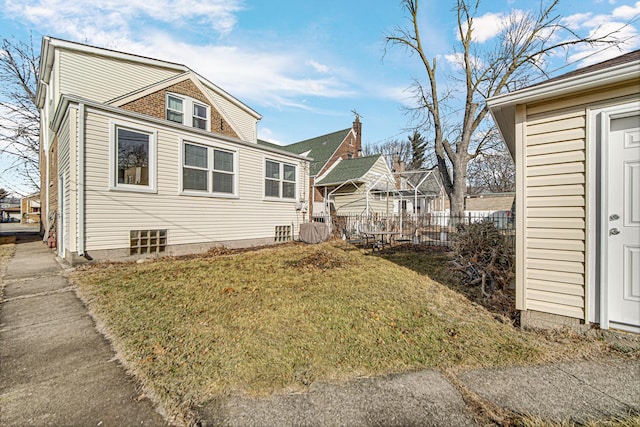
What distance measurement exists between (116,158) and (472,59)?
56.5 ft

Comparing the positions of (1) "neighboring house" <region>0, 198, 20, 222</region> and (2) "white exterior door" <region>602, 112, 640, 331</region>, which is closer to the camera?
(2) "white exterior door" <region>602, 112, 640, 331</region>

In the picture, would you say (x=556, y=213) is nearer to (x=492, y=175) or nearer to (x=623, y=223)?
(x=623, y=223)

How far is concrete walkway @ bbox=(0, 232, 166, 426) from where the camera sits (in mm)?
1889

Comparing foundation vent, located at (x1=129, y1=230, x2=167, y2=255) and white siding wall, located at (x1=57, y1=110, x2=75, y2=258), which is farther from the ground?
white siding wall, located at (x1=57, y1=110, x2=75, y2=258)

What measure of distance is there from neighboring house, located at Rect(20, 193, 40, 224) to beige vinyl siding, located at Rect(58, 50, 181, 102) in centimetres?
3320

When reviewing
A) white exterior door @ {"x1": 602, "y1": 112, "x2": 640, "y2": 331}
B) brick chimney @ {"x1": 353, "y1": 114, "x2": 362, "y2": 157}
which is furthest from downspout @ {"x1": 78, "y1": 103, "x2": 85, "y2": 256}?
brick chimney @ {"x1": 353, "y1": 114, "x2": 362, "y2": 157}

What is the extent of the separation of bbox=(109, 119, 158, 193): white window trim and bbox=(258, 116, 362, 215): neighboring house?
36.7ft

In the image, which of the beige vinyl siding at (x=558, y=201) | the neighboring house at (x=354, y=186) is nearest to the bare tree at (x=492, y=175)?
the neighboring house at (x=354, y=186)

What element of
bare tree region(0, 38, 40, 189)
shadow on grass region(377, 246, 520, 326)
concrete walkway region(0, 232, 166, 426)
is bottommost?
concrete walkway region(0, 232, 166, 426)

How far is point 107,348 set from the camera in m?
2.83

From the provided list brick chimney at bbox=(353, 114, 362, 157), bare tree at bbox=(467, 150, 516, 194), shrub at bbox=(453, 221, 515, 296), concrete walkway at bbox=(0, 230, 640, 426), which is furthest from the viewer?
bare tree at bbox=(467, 150, 516, 194)

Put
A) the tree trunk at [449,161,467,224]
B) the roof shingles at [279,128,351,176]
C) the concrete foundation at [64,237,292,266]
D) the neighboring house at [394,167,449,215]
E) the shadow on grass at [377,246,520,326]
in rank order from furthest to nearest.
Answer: the neighboring house at [394,167,449,215] < the roof shingles at [279,128,351,176] < the tree trunk at [449,161,467,224] < the concrete foundation at [64,237,292,266] < the shadow on grass at [377,246,520,326]

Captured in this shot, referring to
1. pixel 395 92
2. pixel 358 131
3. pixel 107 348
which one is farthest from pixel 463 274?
pixel 358 131

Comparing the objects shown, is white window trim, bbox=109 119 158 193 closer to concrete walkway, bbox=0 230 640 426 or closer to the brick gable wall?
the brick gable wall
